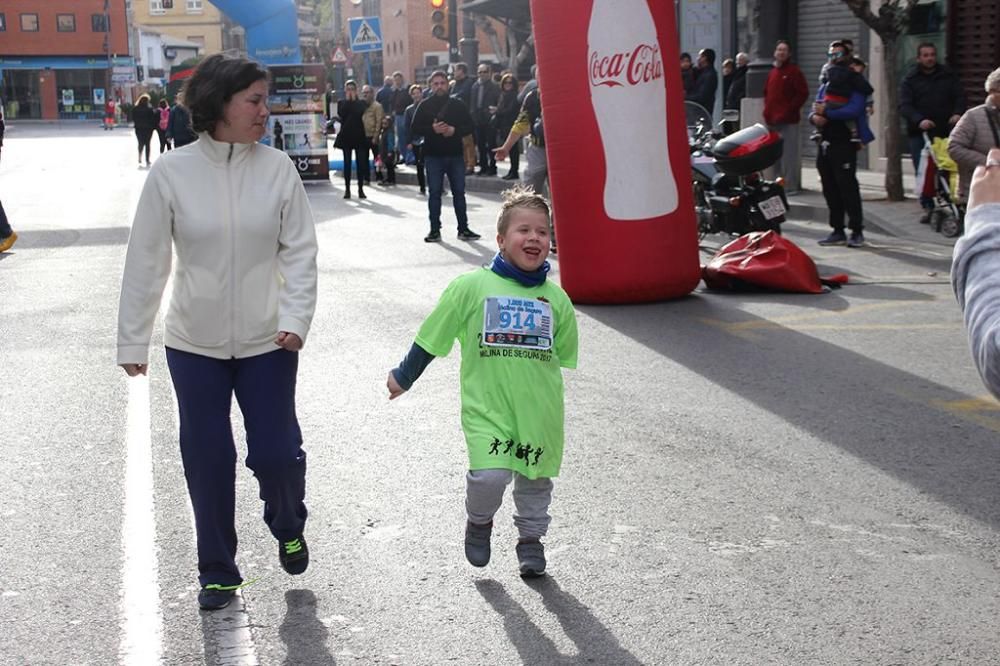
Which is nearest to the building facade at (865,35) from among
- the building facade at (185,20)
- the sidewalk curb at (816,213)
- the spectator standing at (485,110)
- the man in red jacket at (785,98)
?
the man in red jacket at (785,98)

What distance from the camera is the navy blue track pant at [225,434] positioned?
4.87m

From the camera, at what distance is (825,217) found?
18.1 m

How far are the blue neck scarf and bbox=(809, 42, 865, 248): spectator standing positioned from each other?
10.3m

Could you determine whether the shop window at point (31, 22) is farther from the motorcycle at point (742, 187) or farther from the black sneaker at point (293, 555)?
the black sneaker at point (293, 555)

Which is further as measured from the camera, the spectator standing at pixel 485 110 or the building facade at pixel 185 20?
the building facade at pixel 185 20

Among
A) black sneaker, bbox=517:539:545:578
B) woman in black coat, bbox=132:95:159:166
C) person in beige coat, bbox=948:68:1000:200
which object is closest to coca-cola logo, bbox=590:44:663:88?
person in beige coat, bbox=948:68:1000:200

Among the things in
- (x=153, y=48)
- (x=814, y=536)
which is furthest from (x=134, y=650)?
(x=153, y=48)

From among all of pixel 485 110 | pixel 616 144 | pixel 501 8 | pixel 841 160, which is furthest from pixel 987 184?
pixel 501 8

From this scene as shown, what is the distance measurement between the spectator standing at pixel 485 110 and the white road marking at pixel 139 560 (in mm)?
19799

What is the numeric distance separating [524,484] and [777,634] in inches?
38.0

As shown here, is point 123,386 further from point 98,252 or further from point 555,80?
point 98,252

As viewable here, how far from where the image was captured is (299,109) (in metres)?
28.8

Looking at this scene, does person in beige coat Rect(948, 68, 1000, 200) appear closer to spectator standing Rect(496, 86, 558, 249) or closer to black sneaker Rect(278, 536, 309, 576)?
spectator standing Rect(496, 86, 558, 249)

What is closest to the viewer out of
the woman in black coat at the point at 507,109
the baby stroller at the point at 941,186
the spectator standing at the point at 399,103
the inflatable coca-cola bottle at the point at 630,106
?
the inflatable coca-cola bottle at the point at 630,106
